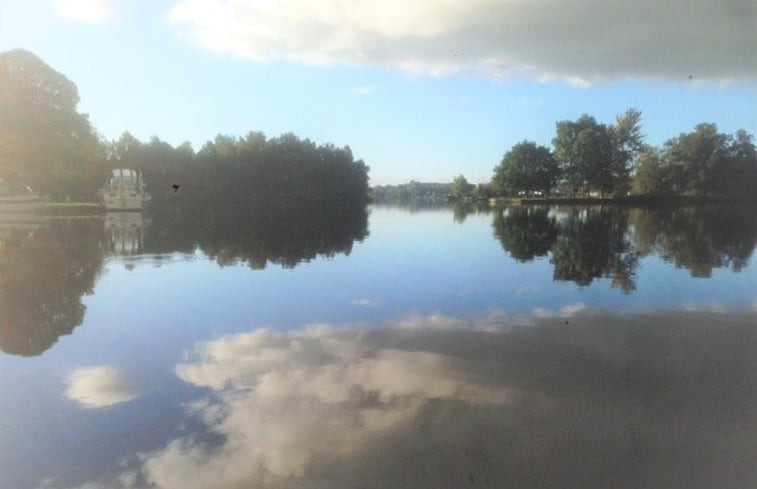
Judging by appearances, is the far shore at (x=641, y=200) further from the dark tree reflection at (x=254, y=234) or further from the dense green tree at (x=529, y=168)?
the dark tree reflection at (x=254, y=234)

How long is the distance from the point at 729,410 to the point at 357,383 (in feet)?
11.9

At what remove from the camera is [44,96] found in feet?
75.1

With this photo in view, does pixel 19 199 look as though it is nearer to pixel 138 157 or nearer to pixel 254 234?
pixel 138 157

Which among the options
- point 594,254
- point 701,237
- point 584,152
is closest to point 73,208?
point 584,152

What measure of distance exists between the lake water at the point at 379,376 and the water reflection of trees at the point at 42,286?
0.07 m

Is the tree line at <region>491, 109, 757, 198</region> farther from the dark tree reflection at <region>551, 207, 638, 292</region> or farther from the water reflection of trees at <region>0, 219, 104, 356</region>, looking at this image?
the water reflection of trees at <region>0, 219, 104, 356</region>

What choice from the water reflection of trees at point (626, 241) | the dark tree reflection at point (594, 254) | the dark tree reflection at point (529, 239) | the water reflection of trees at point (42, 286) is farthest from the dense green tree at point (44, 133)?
the water reflection of trees at point (626, 241)

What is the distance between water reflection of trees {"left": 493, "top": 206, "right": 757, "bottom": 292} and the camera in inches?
571

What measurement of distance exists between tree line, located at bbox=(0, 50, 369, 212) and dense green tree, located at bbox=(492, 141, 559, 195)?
7.18 meters

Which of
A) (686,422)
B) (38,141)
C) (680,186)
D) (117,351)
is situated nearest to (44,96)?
(38,141)

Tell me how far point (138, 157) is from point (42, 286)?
46.8 feet

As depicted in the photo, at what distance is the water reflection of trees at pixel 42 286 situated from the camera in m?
8.42

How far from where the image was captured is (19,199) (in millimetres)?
29562

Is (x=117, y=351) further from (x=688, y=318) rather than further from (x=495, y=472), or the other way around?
(x=688, y=318)
